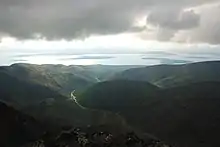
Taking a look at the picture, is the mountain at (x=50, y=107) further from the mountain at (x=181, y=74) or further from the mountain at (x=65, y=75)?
the mountain at (x=181, y=74)

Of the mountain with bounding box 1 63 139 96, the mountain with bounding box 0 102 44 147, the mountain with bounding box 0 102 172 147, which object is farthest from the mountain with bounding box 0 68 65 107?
the mountain with bounding box 0 102 172 147

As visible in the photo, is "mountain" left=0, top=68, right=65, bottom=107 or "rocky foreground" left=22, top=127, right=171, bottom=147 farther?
"mountain" left=0, top=68, right=65, bottom=107

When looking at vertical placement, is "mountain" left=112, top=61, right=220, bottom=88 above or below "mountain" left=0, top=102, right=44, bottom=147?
above

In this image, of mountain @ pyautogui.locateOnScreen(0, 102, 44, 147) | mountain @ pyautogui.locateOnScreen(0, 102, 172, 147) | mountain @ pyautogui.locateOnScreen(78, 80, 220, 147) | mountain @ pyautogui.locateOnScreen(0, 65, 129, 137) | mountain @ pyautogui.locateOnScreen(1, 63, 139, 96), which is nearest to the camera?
mountain @ pyautogui.locateOnScreen(0, 102, 172, 147)

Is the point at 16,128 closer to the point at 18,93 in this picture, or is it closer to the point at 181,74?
the point at 18,93

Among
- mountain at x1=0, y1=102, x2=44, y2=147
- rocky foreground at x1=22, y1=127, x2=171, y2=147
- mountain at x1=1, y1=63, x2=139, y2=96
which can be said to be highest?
mountain at x1=1, y1=63, x2=139, y2=96

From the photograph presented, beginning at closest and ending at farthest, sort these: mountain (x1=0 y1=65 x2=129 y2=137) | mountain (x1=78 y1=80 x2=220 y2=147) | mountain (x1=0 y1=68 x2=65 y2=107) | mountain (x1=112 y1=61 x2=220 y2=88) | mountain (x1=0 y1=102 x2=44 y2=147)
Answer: mountain (x1=0 y1=102 x2=44 y2=147)
mountain (x1=78 y1=80 x2=220 y2=147)
mountain (x1=0 y1=65 x2=129 y2=137)
mountain (x1=0 y1=68 x2=65 y2=107)
mountain (x1=112 y1=61 x2=220 y2=88)

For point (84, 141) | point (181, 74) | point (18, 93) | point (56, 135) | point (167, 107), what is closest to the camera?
point (84, 141)

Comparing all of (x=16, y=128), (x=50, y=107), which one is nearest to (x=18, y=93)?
(x=50, y=107)

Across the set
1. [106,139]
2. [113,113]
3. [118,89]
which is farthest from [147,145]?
[118,89]

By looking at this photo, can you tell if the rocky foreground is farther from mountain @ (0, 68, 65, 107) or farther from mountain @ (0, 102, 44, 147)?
mountain @ (0, 68, 65, 107)
